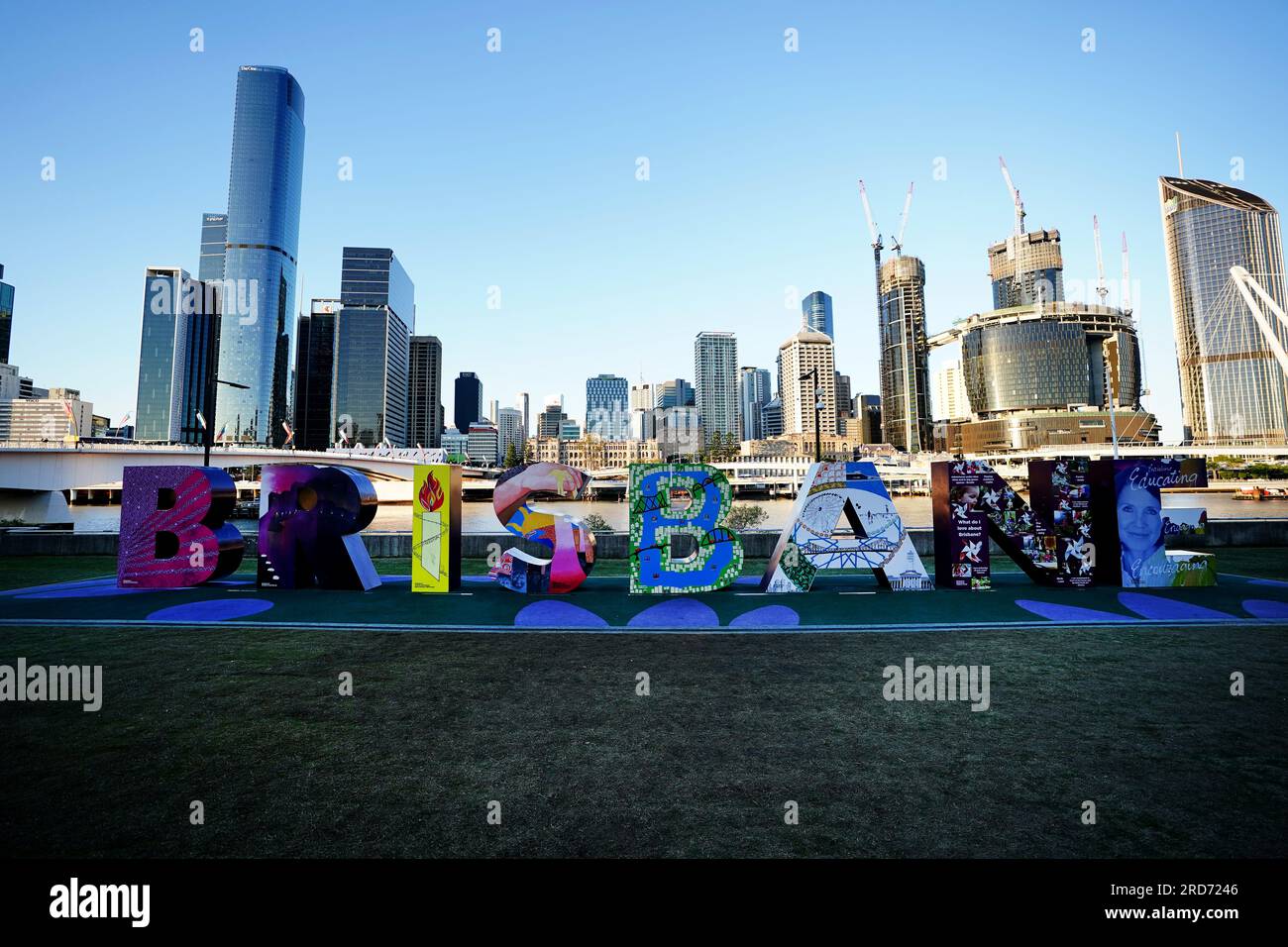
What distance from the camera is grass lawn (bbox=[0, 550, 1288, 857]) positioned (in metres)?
3.88

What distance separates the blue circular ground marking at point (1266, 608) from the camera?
10828mm

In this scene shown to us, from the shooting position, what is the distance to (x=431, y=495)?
14258mm

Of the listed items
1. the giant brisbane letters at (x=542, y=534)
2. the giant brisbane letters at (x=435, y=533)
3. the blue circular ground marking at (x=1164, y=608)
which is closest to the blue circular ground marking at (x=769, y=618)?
the giant brisbane letters at (x=542, y=534)

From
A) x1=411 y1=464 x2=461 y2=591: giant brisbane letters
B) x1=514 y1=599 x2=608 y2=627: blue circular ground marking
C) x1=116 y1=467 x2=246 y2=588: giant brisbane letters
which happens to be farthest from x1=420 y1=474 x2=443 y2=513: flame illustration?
x1=116 y1=467 x2=246 y2=588: giant brisbane letters

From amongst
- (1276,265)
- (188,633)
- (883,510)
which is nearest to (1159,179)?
(1276,265)

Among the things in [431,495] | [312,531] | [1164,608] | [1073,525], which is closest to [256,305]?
[312,531]

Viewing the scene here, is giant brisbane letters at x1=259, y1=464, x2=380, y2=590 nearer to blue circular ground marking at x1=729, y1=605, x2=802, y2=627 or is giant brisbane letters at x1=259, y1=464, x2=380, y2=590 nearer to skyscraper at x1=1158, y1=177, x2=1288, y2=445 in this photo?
blue circular ground marking at x1=729, y1=605, x2=802, y2=627

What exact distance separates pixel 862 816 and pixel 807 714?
217 cm

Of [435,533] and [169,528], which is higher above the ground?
[169,528]

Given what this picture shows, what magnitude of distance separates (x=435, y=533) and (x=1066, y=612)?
13185mm

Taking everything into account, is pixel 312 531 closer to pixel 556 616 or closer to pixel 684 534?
pixel 556 616

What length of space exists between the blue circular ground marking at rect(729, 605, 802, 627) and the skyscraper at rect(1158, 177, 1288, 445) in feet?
663

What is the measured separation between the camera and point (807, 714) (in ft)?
20.6

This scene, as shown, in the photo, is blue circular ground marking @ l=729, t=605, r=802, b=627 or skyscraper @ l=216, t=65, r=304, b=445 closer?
blue circular ground marking @ l=729, t=605, r=802, b=627
